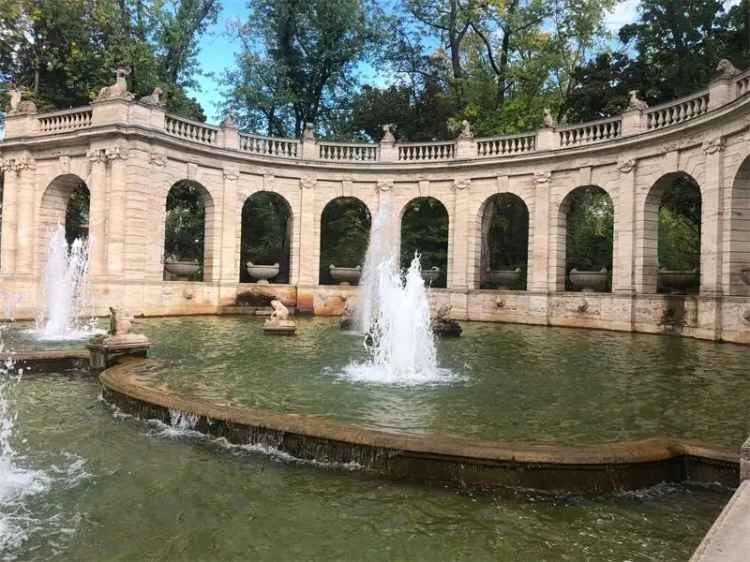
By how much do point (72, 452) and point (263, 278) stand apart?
64.3 ft

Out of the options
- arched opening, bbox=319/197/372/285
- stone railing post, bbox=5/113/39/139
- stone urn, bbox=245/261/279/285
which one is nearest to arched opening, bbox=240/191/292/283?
arched opening, bbox=319/197/372/285

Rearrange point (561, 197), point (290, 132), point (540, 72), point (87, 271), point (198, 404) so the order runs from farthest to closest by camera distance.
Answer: point (290, 132) < point (540, 72) < point (561, 197) < point (87, 271) < point (198, 404)

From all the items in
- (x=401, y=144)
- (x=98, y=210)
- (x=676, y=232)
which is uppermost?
(x=401, y=144)

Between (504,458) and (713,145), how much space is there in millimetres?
16093

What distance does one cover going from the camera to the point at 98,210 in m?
20.8

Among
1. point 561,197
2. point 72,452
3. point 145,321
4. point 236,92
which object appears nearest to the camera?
point 72,452

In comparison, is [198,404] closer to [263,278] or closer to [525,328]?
[525,328]

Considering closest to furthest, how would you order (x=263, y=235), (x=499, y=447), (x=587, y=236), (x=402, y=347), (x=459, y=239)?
1. (x=499, y=447)
2. (x=402, y=347)
3. (x=459, y=239)
4. (x=587, y=236)
5. (x=263, y=235)

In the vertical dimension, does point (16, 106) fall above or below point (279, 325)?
above

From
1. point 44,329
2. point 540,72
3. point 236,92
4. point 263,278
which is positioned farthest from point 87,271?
point 540,72

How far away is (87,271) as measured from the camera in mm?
20734

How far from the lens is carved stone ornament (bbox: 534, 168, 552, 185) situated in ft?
74.2

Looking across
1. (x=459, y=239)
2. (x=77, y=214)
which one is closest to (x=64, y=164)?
(x=77, y=214)

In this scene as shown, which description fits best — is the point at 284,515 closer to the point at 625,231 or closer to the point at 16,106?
the point at 625,231
